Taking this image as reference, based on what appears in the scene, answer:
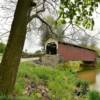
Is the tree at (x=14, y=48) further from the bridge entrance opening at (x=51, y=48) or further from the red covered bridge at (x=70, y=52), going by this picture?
the bridge entrance opening at (x=51, y=48)

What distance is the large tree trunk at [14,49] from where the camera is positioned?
8141 mm

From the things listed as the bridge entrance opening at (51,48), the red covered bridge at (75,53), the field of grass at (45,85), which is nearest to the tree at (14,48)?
the field of grass at (45,85)

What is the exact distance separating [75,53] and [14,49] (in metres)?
30.6

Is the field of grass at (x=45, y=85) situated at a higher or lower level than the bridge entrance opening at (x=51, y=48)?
lower

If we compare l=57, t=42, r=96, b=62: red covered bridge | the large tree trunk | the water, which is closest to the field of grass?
the water

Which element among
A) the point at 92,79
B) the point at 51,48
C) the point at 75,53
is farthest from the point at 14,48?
the point at 75,53

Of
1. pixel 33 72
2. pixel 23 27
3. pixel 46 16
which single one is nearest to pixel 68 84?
pixel 33 72

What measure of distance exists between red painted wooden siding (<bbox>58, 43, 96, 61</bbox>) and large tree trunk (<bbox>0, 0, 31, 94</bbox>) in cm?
2611

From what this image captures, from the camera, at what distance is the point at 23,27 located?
8195 mm

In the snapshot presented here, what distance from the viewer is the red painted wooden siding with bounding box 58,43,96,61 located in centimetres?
3575

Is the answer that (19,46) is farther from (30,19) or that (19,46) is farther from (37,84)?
(37,84)

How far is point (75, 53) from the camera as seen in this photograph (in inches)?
1519

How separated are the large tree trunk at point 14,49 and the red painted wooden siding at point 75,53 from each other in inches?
1028

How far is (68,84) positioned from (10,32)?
699 cm
